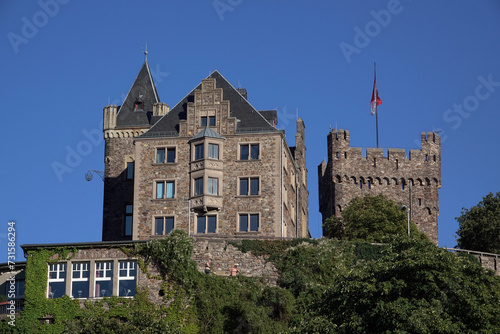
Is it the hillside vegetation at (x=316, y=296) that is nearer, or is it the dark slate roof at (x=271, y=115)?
the hillside vegetation at (x=316, y=296)

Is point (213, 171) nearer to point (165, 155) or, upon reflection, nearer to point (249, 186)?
point (249, 186)

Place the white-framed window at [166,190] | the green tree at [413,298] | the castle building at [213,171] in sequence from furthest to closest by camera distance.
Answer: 1. the white-framed window at [166,190]
2. the castle building at [213,171]
3. the green tree at [413,298]

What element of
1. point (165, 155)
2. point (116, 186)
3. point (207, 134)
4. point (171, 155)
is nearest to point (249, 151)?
point (207, 134)

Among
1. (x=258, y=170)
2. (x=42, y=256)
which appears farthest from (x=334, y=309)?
(x=258, y=170)

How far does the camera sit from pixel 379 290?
2213 inches

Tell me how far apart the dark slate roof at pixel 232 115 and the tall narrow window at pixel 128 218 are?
800cm

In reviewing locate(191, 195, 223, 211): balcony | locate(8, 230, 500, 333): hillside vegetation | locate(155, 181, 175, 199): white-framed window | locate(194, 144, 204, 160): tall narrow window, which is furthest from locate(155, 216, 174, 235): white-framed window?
locate(8, 230, 500, 333): hillside vegetation

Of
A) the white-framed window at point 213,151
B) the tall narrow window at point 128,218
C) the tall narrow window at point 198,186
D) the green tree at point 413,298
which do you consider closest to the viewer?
the green tree at point 413,298

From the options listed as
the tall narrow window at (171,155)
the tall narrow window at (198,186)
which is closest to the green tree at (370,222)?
the tall narrow window at (198,186)

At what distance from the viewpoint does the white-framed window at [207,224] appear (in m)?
83.1

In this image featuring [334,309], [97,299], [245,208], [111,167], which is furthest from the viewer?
[111,167]

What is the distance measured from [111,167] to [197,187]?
1372 cm

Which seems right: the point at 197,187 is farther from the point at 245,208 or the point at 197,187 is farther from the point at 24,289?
the point at 24,289

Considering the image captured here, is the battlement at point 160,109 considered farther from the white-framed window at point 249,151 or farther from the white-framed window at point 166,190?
the white-framed window at point 249,151
